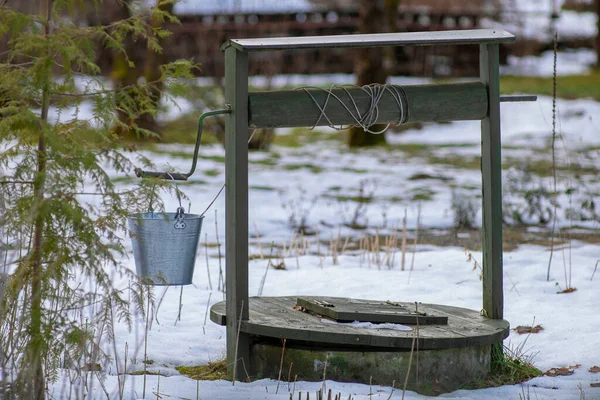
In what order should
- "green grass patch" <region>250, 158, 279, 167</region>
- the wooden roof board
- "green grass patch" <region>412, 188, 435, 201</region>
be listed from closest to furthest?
1. the wooden roof board
2. "green grass patch" <region>412, 188, 435, 201</region>
3. "green grass patch" <region>250, 158, 279, 167</region>

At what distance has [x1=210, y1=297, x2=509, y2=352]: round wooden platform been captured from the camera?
409 centimetres

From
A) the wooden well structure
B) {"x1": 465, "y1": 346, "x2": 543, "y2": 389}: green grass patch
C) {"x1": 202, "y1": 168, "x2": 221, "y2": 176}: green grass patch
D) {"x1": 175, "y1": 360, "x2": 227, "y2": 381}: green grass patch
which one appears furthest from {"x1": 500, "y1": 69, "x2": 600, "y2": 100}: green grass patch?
{"x1": 175, "y1": 360, "x2": 227, "y2": 381}: green grass patch

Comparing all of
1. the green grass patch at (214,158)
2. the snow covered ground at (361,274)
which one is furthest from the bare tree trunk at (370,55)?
the green grass patch at (214,158)

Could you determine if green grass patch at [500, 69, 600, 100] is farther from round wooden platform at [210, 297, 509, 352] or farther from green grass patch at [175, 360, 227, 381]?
green grass patch at [175, 360, 227, 381]

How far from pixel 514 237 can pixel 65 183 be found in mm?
6372

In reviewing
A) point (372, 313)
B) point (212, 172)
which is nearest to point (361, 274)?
point (372, 313)

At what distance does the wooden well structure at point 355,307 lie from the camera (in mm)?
4172

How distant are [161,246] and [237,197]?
0.45 m

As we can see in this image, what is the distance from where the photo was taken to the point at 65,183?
3375 mm

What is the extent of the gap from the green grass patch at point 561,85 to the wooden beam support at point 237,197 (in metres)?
16.1

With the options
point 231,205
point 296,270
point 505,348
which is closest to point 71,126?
point 231,205

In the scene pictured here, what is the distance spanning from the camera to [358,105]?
4.37m

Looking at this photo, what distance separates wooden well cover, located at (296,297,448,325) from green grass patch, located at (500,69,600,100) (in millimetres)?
15564

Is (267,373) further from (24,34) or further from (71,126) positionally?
(24,34)
